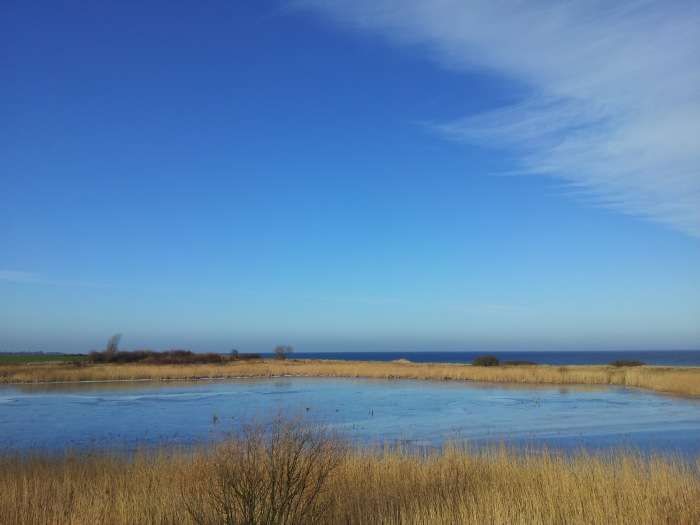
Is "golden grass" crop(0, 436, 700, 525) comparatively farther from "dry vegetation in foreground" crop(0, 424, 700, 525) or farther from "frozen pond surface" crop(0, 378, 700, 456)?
"frozen pond surface" crop(0, 378, 700, 456)

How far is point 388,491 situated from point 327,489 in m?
1.22

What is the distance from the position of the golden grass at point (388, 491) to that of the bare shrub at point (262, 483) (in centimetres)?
4

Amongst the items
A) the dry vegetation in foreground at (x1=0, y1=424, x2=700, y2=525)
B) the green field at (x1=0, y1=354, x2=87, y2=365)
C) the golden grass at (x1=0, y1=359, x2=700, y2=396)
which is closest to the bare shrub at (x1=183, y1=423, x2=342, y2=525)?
the dry vegetation in foreground at (x1=0, y1=424, x2=700, y2=525)

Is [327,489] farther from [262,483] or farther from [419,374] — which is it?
[419,374]

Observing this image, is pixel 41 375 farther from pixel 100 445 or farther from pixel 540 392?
pixel 540 392

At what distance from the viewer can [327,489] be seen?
8.12 m

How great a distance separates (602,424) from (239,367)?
3234cm

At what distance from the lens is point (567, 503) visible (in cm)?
800

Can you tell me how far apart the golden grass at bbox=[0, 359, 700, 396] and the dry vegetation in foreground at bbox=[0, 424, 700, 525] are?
2317 cm

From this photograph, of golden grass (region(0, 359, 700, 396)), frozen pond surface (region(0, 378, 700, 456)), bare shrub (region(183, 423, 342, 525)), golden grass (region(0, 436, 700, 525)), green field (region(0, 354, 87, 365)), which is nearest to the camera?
bare shrub (region(183, 423, 342, 525))

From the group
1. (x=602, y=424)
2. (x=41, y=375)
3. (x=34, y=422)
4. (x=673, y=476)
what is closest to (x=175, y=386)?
(x=41, y=375)

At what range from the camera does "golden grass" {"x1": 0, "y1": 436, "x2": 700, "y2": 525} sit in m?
7.18

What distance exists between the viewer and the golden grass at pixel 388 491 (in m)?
7.18

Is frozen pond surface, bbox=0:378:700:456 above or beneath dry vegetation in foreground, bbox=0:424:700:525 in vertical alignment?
beneath
